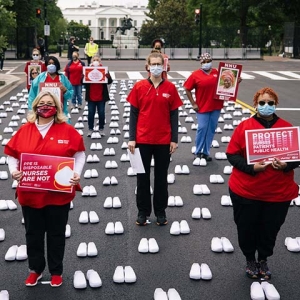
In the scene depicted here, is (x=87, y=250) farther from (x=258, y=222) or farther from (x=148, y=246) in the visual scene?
(x=258, y=222)

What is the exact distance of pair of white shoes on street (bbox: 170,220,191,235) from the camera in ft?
22.2

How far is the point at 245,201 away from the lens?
17.3ft

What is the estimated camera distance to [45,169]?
499 centimetres

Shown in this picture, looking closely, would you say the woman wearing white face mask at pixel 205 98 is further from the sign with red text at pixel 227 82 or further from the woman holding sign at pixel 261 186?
the woman holding sign at pixel 261 186

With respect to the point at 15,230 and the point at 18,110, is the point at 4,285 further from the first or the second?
the point at 18,110

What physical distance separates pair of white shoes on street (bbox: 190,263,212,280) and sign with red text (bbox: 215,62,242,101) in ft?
16.4

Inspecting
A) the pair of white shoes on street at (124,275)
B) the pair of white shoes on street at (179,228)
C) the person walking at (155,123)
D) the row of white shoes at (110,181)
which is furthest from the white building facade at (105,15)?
the pair of white shoes on street at (124,275)

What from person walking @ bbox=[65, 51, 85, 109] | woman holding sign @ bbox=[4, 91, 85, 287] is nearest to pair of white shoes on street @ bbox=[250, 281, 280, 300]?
woman holding sign @ bbox=[4, 91, 85, 287]

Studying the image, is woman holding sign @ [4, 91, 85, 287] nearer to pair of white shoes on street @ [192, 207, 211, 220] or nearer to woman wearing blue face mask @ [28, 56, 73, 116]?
pair of white shoes on street @ [192, 207, 211, 220]

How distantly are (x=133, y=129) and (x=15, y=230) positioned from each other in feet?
5.91

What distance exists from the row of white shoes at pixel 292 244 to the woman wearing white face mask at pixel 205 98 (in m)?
4.05

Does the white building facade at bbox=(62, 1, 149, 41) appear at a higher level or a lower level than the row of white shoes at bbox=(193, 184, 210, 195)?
higher

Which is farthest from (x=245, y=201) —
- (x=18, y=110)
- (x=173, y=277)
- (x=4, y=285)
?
(x=18, y=110)

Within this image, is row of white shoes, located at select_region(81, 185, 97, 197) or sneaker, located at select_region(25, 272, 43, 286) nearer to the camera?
sneaker, located at select_region(25, 272, 43, 286)
